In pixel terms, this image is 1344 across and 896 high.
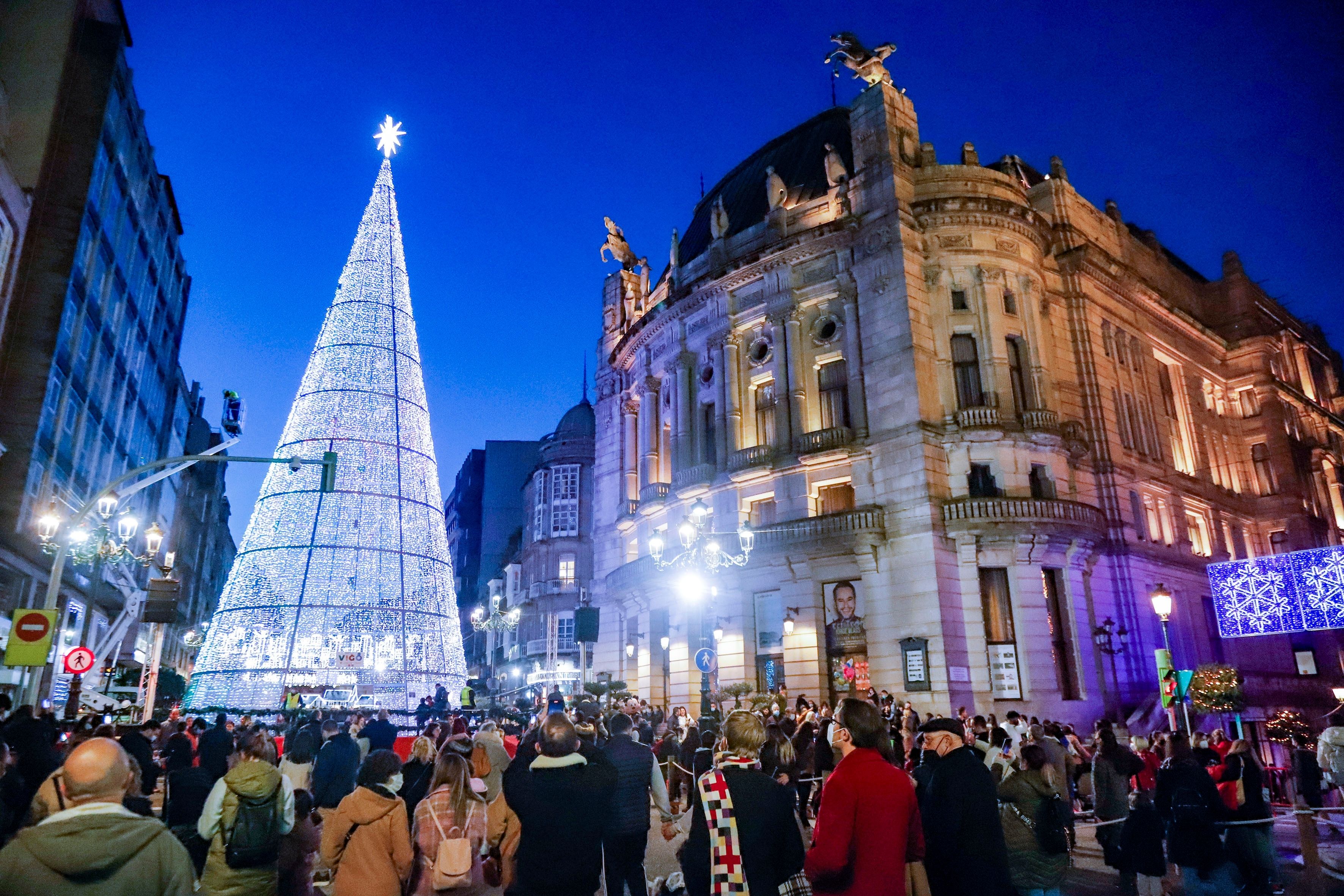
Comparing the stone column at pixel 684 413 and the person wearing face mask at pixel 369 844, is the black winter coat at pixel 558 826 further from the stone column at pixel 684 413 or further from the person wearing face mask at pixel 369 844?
the stone column at pixel 684 413

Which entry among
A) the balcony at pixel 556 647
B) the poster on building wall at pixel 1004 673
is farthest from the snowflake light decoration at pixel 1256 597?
the balcony at pixel 556 647

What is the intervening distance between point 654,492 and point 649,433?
141 inches

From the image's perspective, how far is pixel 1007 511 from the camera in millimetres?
28375

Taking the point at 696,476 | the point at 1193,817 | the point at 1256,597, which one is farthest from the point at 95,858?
the point at 696,476

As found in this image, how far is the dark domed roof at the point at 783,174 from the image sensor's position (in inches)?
1494

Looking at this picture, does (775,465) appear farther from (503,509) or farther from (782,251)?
(503,509)

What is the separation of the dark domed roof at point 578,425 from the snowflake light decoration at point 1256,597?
3927 centimetres

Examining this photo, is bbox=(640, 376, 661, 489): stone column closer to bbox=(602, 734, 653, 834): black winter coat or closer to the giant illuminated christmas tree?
the giant illuminated christmas tree

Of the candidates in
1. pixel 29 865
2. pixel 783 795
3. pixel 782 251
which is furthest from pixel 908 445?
pixel 29 865

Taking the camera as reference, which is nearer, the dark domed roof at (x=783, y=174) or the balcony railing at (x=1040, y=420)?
the balcony railing at (x=1040, y=420)

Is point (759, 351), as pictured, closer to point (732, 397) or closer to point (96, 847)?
point (732, 397)

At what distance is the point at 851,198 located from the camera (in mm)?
34031

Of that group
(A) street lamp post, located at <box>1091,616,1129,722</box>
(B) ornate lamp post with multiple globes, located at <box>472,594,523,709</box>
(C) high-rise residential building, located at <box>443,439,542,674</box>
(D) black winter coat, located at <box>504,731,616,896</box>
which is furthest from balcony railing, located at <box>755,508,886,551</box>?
(C) high-rise residential building, located at <box>443,439,542,674</box>

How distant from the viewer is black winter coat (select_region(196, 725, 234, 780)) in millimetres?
9828
